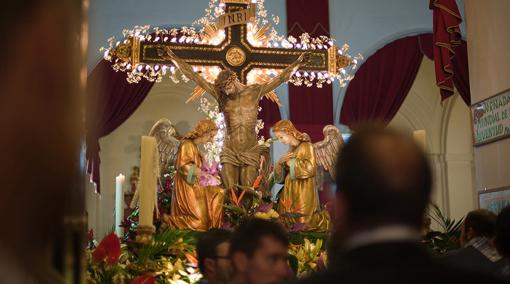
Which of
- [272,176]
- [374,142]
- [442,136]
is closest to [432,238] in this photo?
[272,176]

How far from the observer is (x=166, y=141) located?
27.0 feet

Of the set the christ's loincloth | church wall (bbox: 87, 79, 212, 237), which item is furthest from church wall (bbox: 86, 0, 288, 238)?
the christ's loincloth

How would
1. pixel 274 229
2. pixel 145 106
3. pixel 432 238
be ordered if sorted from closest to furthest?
pixel 274 229, pixel 432 238, pixel 145 106

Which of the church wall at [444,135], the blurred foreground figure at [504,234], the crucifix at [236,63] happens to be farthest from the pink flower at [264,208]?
the church wall at [444,135]

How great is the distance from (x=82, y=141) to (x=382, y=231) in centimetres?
38

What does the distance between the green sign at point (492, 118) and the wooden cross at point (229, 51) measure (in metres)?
1.73

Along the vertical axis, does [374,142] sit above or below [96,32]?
below

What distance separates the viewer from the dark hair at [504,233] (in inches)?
87.8

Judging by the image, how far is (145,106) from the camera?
1362 cm

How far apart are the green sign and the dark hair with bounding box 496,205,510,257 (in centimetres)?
310

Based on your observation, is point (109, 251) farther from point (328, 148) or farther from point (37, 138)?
point (328, 148)

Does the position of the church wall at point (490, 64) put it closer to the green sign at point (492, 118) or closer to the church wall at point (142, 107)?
the green sign at point (492, 118)

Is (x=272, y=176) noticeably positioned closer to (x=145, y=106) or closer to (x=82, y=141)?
(x=82, y=141)

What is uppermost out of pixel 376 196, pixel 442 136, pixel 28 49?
pixel 442 136
